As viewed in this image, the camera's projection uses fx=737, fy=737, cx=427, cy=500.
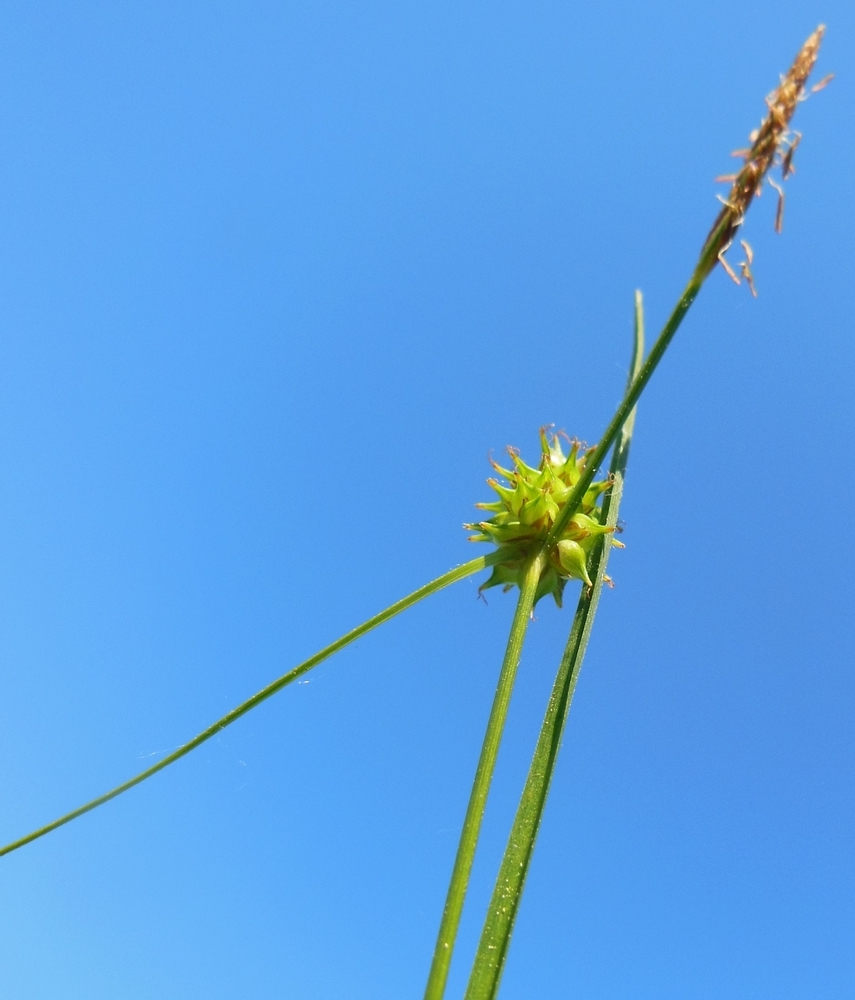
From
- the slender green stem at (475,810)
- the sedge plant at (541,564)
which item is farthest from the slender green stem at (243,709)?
the slender green stem at (475,810)

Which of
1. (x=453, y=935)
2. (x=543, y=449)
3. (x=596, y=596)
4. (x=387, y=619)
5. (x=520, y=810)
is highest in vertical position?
(x=543, y=449)

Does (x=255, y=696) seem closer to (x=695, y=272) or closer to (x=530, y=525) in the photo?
(x=530, y=525)

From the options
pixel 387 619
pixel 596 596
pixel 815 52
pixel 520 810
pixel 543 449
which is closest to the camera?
pixel 815 52

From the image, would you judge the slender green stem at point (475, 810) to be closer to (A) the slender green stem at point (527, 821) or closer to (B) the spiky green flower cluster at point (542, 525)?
(A) the slender green stem at point (527, 821)

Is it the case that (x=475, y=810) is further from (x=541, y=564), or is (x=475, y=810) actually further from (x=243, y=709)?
(x=541, y=564)

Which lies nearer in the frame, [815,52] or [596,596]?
[815,52]

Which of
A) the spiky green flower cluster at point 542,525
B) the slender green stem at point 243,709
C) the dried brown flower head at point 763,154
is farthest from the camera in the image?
the spiky green flower cluster at point 542,525

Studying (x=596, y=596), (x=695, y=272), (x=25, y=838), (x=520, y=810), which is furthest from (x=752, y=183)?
(x=25, y=838)
